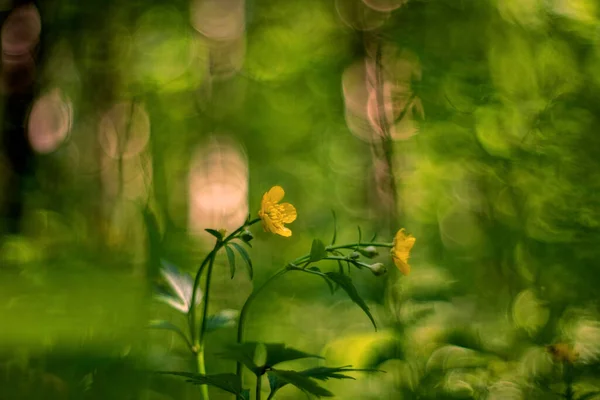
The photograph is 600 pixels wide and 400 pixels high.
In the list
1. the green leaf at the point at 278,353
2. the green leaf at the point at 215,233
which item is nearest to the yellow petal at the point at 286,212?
the green leaf at the point at 215,233

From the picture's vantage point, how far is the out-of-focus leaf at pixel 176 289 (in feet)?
2.82

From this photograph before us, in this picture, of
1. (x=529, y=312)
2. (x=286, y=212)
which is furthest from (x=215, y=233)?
(x=529, y=312)

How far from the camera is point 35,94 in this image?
4762mm

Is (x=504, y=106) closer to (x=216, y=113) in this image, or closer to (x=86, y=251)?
(x=86, y=251)

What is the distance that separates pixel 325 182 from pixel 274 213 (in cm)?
354

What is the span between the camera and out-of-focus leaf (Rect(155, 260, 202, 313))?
0.86 meters

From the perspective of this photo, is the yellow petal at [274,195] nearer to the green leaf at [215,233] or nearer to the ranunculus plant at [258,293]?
the ranunculus plant at [258,293]

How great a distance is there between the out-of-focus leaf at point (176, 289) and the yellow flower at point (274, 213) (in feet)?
0.55

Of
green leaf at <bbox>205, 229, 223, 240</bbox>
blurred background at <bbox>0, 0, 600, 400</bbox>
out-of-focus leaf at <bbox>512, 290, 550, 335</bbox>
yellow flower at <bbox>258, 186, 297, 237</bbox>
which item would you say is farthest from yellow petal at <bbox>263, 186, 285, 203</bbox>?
out-of-focus leaf at <bbox>512, 290, 550, 335</bbox>

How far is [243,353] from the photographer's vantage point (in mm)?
619

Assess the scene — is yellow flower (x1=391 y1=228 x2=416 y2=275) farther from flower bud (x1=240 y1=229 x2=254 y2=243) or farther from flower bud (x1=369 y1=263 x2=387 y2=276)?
flower bud (x1=240 y1=229 x2=254 y2=243)

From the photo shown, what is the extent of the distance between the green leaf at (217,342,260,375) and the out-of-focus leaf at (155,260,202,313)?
26cm

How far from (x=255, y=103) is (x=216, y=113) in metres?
0.42

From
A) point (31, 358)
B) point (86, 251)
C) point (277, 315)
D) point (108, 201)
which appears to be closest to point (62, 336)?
point (31, 358)
